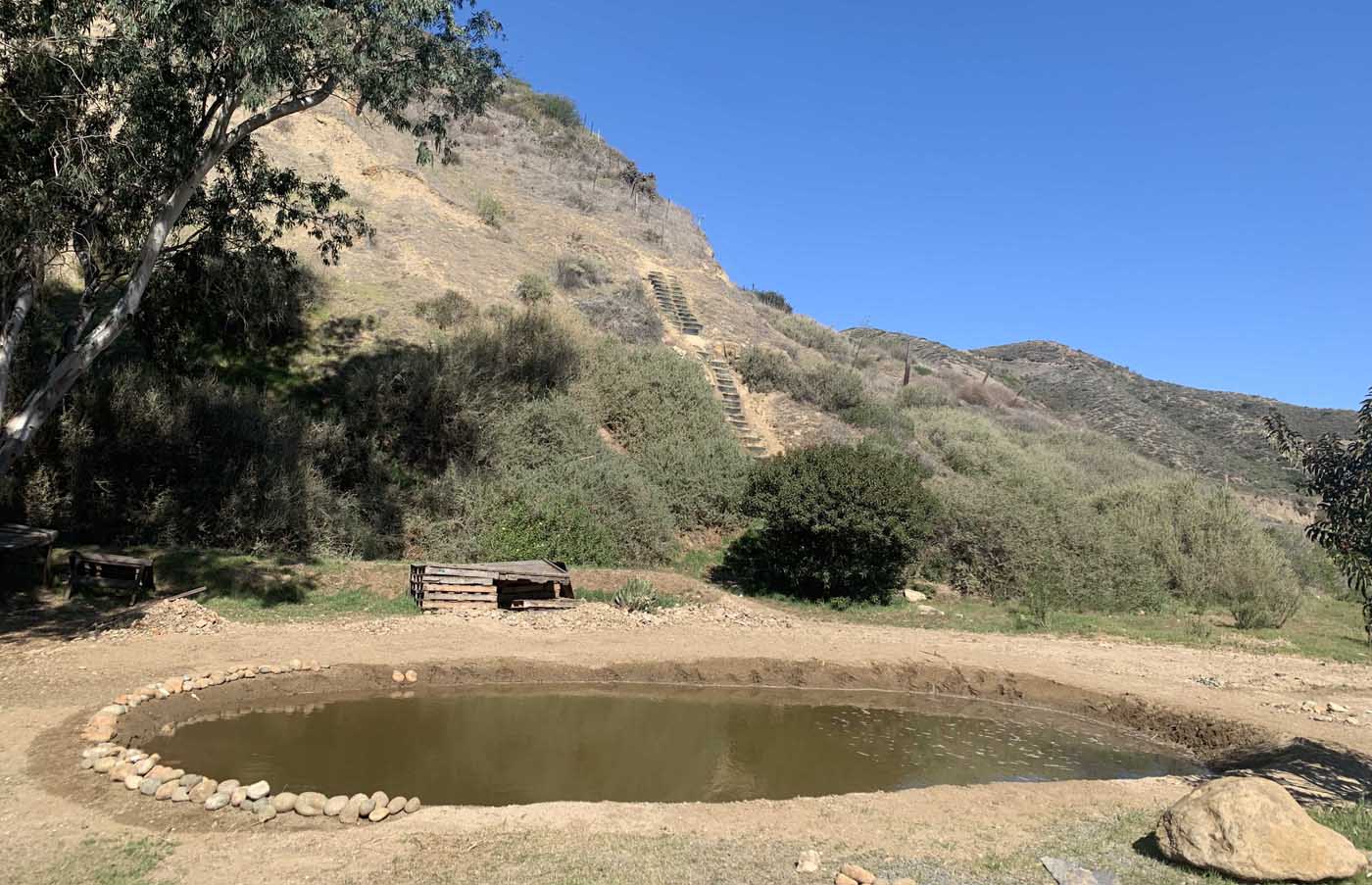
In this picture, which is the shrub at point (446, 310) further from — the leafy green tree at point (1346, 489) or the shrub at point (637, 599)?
the leafy green tree at point (1346, 489)

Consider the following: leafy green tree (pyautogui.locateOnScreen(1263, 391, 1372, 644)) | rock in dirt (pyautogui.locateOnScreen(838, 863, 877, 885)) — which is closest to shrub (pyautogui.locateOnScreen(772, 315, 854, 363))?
leafy green tree (pyautogui.locateOnScreen(1263, 391, 1372, 644))

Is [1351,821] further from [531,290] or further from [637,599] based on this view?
[531,290]

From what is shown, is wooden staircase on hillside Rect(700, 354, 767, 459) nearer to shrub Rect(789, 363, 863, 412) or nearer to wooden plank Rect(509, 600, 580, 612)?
shrub Rect(789, 363, 863, 412)

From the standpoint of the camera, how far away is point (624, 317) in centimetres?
2827

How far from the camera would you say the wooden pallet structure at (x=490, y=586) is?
1259 centimetres

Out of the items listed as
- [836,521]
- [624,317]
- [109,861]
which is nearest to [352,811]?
[109,861]

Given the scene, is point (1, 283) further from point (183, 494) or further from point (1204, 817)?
point (1204, 817)

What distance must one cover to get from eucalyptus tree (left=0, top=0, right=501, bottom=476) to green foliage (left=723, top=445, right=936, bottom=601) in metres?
9.03

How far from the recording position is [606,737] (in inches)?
339

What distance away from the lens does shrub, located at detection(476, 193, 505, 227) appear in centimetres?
3112

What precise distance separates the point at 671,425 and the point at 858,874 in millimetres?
17087

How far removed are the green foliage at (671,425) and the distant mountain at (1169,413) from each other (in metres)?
31.0

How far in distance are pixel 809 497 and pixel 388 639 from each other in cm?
814

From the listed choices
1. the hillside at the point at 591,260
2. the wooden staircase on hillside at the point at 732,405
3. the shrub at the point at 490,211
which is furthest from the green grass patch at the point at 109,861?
the shrub at the point at 490,211
